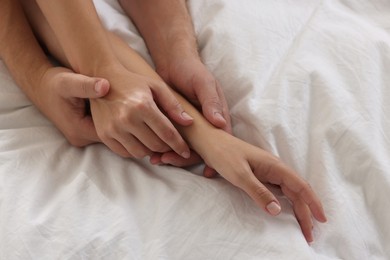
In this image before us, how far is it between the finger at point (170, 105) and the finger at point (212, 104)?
0.03 metres

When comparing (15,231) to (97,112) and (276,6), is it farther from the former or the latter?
(276,6)

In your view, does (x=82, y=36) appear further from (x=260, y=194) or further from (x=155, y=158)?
(x=260, y=194)

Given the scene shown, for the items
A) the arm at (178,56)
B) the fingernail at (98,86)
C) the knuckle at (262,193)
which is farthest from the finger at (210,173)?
the fingernail at (98,86)

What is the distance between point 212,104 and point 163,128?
105mm

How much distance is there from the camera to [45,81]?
0.91 meters

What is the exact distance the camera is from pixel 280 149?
2.74ft

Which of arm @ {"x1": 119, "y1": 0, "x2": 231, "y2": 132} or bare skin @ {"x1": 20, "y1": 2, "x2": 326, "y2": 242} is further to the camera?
arm @ {"x1": 119, "y1": 0, "x2": 231, "y2": 132}

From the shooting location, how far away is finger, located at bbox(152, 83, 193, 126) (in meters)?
0.84

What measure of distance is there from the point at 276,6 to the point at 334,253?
0.48m

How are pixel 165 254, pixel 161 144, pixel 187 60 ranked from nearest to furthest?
1. pixel 165 254
2. pixel 161 144
3. pixel 187 60

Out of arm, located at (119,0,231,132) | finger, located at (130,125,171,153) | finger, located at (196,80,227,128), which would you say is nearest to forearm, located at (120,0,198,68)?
arm, located at (119,0,231,132)

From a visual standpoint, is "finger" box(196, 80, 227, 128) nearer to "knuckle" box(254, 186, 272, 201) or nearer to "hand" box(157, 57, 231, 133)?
"hand" box(157, 57, 231, 133)

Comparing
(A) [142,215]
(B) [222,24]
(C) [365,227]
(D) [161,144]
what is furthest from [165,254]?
(B) [222,24]

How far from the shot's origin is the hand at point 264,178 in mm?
748
